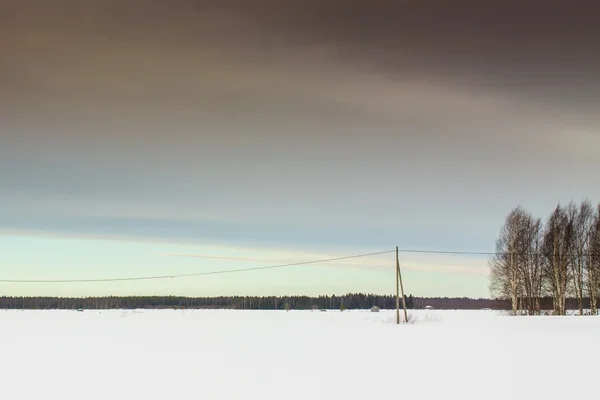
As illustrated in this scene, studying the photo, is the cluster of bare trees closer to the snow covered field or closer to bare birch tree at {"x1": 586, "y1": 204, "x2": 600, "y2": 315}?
bare birch tree at {"x1": 586, "y1": 204, "x2": 600, "y2": 315}

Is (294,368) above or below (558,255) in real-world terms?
below

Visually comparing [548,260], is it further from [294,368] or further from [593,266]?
[294,368]

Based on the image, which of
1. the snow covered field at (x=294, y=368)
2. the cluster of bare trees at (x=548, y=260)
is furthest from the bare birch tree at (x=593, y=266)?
the snow covered field at (x=294, y=368)

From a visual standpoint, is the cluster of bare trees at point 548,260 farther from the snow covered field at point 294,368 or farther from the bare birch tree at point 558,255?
the snow covered field at point 294,368

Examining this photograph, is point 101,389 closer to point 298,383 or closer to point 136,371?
point 136,371

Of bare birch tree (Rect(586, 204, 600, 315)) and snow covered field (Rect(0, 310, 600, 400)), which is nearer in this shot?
snow covered field (Rect(0, 310, 600, 400))

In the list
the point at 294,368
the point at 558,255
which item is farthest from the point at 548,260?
the point at 294,368

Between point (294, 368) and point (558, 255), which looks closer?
point (294, 368)

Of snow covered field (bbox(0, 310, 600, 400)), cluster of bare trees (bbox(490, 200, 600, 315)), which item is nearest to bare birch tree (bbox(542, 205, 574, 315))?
cluster of bare trees (bbox(490, 200, 600, 315))

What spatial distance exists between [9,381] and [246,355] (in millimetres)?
7411

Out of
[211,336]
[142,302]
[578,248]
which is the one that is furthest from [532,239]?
[142,302]

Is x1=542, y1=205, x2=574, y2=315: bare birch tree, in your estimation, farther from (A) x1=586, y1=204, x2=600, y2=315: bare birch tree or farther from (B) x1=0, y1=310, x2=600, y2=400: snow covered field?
(B) x1=0, y1=310, x2=600, y2=400: snow covered field

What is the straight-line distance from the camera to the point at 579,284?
195 ft

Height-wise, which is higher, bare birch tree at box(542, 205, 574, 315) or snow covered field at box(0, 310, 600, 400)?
bare birch tree at box(542, 205, 574, 315)
